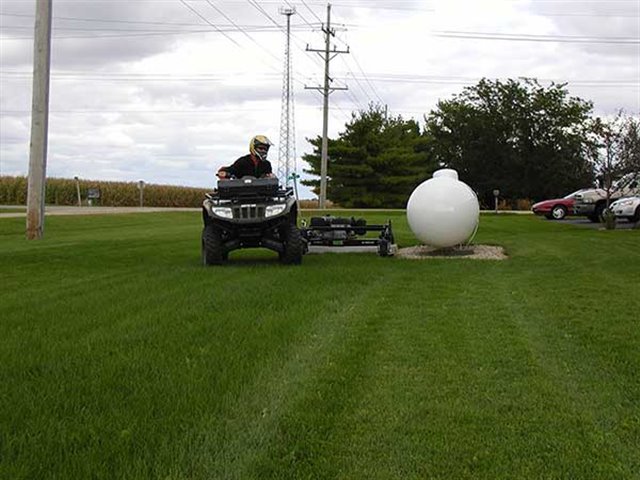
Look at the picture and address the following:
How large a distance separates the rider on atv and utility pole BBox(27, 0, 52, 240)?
8203 millimetres

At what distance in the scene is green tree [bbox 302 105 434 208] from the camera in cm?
6543

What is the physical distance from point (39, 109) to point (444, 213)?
420 inches

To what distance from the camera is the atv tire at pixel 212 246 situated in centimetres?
1423

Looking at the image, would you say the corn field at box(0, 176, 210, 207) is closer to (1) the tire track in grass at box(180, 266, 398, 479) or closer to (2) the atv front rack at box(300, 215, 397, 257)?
(2) the atv front rack at box(300, 215, 397, 257)

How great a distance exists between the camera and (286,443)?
15.8 feet

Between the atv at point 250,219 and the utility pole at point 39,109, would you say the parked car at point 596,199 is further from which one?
the atv at point 250,219

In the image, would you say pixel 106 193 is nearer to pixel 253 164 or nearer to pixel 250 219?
pixel 253 164

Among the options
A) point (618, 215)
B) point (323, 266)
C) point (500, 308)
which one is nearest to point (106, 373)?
point (500, 308)

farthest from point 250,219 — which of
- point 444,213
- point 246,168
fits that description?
point 444,213

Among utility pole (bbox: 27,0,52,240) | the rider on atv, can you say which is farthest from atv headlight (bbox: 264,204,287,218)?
utility pole (bbox: 27,0,52,240)

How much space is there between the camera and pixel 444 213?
17500mm

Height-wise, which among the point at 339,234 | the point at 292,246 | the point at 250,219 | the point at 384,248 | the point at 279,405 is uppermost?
the point at 250,219

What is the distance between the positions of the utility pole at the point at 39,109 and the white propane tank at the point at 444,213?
9530mm

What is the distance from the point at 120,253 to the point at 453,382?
1150 cm
